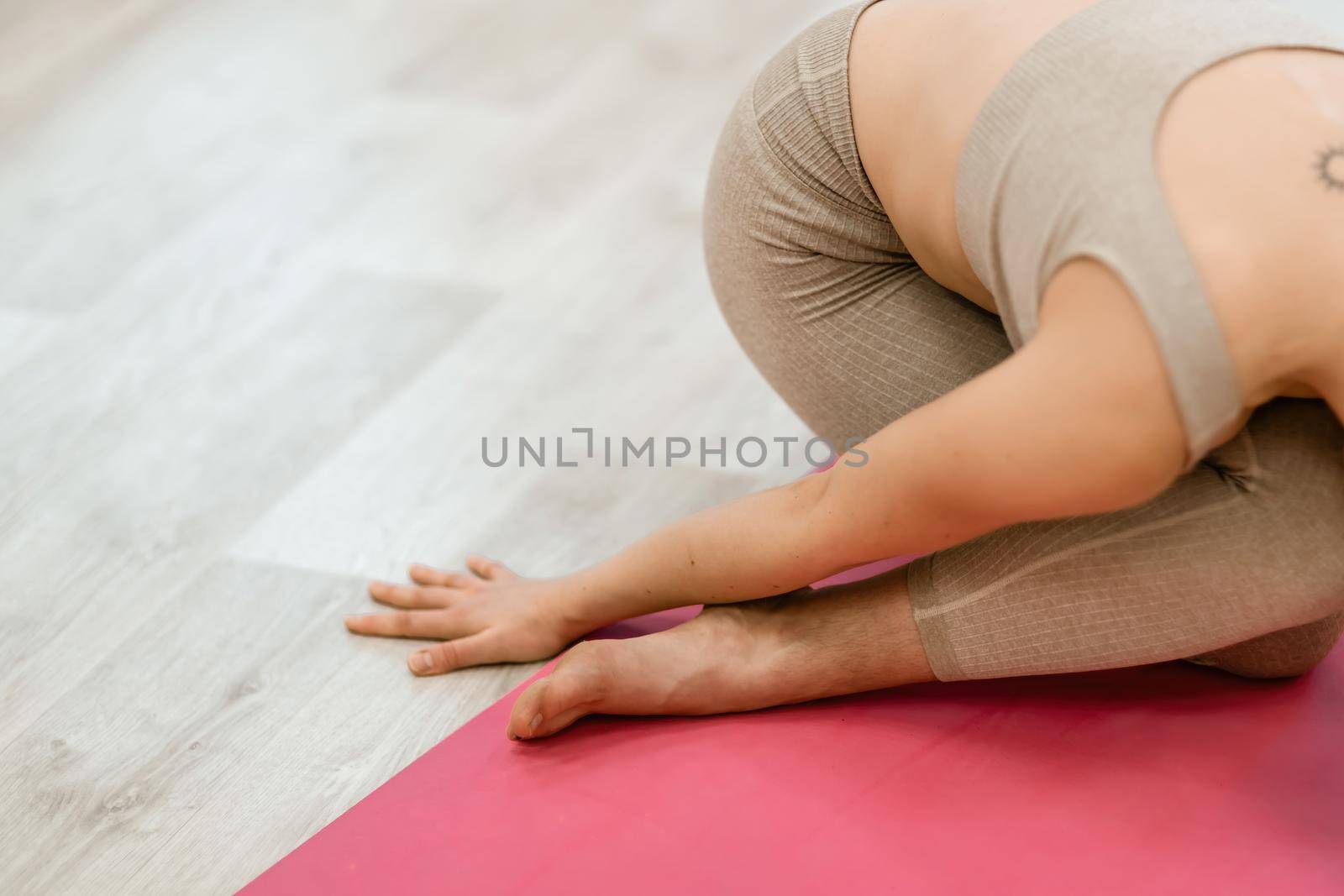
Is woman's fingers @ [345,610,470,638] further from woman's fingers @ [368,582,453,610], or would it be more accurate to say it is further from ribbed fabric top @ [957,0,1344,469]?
ribbed fabric top @ [957,0,1344,469]

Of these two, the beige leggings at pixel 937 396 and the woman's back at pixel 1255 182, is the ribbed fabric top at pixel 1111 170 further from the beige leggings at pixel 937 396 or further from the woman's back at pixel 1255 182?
the beige leggings at pixel 937 396

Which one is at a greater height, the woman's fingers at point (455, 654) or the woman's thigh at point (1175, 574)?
A: the woman's thigh at point (1175, 574)

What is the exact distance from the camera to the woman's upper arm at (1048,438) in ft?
2.42

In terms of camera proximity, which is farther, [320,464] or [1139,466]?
[320,464]

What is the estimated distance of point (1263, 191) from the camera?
0.75 metres

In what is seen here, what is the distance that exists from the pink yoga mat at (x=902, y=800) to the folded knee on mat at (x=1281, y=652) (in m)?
0.02

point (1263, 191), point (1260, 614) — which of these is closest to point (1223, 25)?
point (1263, 191)

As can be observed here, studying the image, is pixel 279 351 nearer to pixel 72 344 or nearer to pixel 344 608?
pixel 72 344

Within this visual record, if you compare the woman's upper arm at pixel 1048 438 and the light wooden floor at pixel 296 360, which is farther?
the light wooden floor at pixel 296 360

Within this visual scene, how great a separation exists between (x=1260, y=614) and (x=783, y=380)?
47 cm

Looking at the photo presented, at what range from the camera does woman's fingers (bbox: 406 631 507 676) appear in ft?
4.03

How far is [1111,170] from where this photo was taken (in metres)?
0.78

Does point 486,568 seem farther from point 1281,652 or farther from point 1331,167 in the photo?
point 1331,167

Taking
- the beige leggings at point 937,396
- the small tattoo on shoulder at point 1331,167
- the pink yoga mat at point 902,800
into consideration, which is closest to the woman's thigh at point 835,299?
the beige leggings at point 937,396
